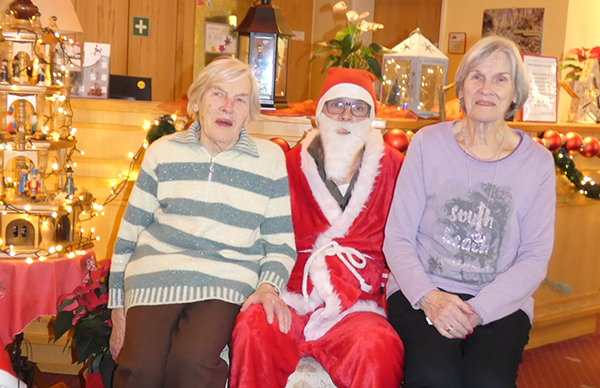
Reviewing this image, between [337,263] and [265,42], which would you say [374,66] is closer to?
[265,42]

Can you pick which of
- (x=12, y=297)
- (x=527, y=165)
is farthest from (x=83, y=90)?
(x=527, y=165)

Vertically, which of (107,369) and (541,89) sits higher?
(541,89)

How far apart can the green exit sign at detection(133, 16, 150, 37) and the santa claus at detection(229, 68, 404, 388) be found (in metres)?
3.17

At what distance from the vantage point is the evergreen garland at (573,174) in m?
3.21

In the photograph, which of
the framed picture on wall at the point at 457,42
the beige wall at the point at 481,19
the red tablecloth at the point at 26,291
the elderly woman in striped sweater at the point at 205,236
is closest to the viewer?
the elderly woman in striped sweater at the point at 205,236

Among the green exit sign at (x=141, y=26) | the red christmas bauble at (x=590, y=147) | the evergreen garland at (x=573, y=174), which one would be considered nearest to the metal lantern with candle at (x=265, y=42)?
the evergreen garland at (x=573, y=174)

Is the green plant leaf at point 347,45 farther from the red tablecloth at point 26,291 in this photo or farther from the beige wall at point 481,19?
the beige wall at point 481,19

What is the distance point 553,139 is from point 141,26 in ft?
11.0

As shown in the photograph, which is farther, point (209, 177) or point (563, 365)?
point (563, 365)

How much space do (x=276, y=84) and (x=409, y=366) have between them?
156cm

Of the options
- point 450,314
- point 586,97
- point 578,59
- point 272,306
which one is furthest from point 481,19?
point 272,306

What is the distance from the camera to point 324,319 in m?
2.03

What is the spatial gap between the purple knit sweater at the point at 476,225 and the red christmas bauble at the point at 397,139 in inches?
22.5

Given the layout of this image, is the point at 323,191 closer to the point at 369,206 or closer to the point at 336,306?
the point at 369,206
